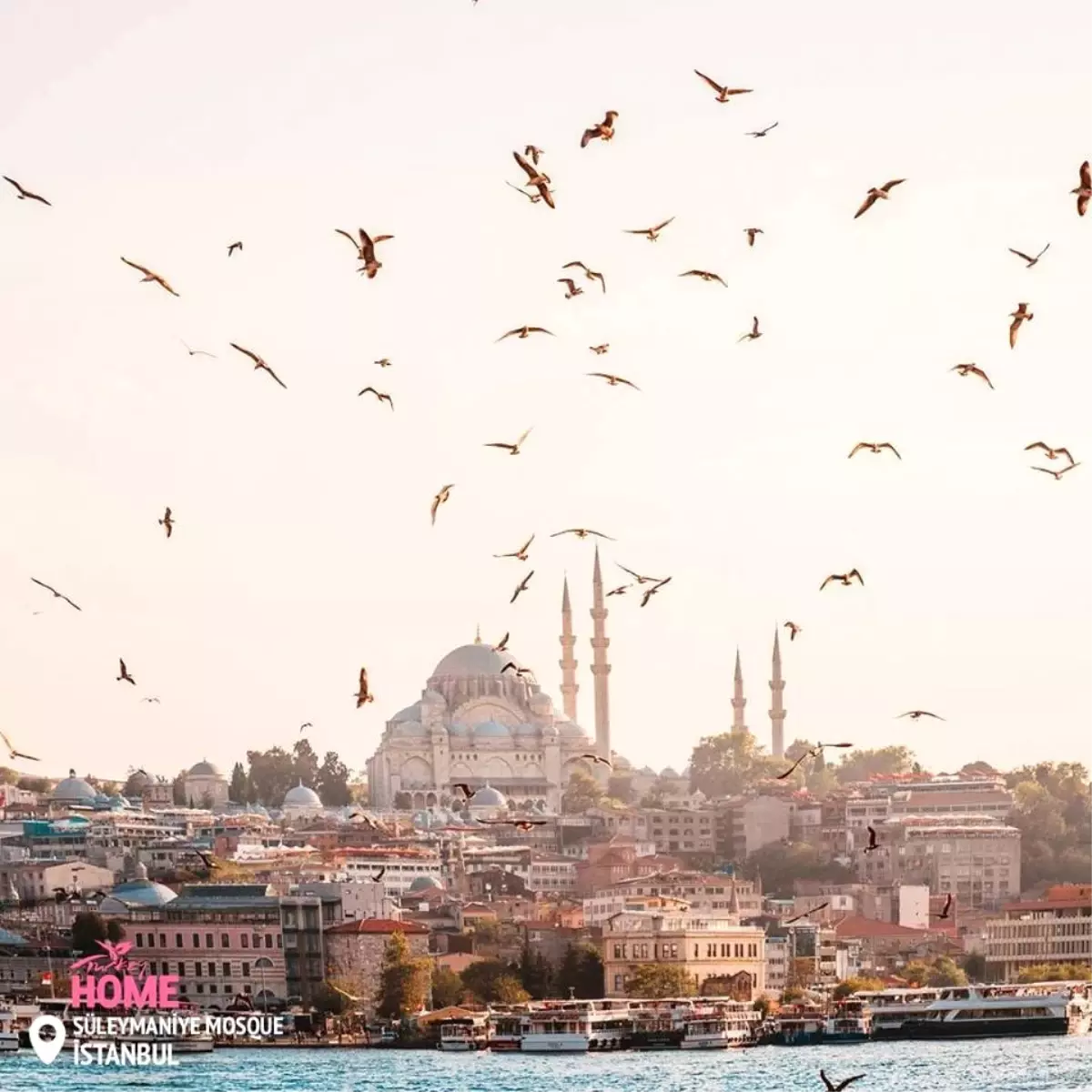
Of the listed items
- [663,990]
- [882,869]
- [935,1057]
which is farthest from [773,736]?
[935,1057]

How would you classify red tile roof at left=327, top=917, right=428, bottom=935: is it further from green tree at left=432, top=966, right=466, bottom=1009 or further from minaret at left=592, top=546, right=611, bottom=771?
minaret at left=592, top=546, right=611, bottom=771

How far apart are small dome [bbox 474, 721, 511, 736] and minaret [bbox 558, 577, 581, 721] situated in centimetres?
306

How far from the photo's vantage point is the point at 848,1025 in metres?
63.6

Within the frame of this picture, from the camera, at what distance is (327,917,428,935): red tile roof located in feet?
235

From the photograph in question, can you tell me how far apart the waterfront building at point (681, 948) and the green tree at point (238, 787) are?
53147mm

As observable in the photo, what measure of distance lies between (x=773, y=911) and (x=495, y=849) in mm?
20994

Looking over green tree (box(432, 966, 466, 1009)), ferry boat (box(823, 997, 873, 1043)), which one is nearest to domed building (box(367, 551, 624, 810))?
green tree (box(432, 966, 466, 1009))

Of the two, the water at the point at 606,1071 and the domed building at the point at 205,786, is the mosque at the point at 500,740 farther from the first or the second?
the water at the point at 606,1071

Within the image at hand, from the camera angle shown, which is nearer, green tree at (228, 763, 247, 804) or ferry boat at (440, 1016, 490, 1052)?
ferry boat at (440, 1016, 490, 1052)

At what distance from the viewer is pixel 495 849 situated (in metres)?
106

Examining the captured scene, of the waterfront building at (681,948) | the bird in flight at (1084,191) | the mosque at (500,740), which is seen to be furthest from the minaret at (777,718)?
the bird in flight at (1084,191)

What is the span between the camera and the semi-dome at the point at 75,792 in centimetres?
11925

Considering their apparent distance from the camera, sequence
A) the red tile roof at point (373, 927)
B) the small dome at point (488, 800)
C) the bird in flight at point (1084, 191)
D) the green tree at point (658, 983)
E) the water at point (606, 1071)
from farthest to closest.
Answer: the small dome at point (488, 800), the red tile roof at point (373, 927), the green tree at point (658, 983), the water at point (606, 1071), the bird in flight at point (1084, 191)

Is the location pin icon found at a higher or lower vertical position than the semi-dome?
lower
